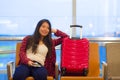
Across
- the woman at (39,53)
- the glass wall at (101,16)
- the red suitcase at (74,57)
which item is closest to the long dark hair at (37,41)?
the woman at (39,53)

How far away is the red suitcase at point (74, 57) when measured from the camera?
3.48 meters

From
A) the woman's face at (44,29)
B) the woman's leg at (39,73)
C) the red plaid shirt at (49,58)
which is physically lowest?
the woman's leg at (39,73)

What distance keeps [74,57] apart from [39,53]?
0.50 m

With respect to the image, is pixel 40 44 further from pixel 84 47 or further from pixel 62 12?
pixel 62 12

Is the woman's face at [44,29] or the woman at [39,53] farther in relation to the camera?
the woman's face at [44,29]

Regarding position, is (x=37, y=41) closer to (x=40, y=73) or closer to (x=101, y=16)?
(x=40, y=73)

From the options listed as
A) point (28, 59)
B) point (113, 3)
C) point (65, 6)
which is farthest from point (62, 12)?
point (28, 59)

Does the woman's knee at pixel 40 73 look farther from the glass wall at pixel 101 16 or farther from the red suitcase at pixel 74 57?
the glass wall at pixel 101 16

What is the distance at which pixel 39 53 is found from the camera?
3545 mm

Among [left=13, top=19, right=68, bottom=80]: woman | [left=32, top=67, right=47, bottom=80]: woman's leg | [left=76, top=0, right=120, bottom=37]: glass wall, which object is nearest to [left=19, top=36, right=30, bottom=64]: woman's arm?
[left=13, top=19, right=68, bottom=80]: woman

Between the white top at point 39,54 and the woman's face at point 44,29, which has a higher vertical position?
the woman's face at point 44,29

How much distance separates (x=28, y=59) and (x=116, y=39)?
5.78 feet

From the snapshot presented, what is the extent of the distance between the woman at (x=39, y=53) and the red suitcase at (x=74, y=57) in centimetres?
19

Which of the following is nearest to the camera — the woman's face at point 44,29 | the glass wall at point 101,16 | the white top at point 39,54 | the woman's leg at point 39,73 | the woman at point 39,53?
the woman's leg at point 39,73
